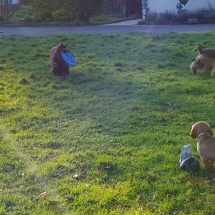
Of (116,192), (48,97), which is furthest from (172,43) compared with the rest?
(116,192)

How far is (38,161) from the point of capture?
5617 mm

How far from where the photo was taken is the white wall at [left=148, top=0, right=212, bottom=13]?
82.3ft

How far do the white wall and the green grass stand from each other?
1373 cm

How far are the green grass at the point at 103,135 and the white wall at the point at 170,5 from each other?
13.7m

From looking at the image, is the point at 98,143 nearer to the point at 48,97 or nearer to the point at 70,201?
the point at 70,201

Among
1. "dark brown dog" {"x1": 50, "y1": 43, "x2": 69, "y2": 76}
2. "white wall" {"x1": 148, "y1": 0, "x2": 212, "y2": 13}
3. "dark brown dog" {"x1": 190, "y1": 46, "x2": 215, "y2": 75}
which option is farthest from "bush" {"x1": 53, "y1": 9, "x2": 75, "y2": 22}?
"dark brown dog" {"x1": 190, "y1": 46, "x2": 215, "y2": 75}

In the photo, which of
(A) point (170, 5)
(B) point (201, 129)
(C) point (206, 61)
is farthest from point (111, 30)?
(B) point (201, 129)

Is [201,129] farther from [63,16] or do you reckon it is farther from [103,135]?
[63,16]

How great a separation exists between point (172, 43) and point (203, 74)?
4.02 metres

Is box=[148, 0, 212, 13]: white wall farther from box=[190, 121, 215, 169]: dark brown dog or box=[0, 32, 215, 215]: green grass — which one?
box=[190, 121, 215, 169]: dark brown dog

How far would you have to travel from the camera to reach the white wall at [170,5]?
2509cm

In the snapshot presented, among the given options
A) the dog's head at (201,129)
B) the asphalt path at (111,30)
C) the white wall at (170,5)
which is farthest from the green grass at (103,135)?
the white wall at (170,5)

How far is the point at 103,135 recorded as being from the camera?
6.49 m

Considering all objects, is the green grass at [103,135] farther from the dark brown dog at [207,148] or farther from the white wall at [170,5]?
the white wall at [170,5]
